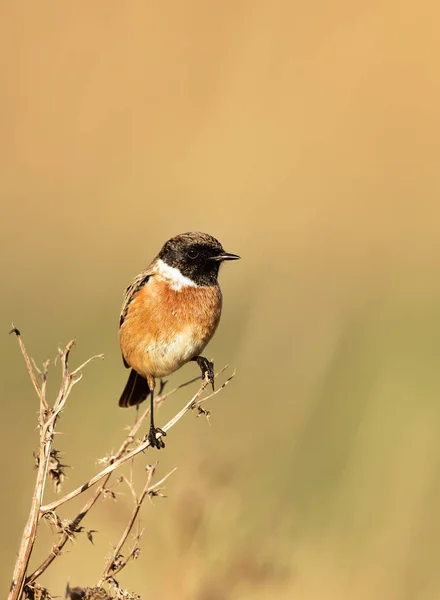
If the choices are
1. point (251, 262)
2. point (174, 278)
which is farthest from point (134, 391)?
point (251, 262)

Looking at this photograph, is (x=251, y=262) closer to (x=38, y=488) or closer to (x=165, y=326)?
(x=165, y=326)

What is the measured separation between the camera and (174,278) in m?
4.71

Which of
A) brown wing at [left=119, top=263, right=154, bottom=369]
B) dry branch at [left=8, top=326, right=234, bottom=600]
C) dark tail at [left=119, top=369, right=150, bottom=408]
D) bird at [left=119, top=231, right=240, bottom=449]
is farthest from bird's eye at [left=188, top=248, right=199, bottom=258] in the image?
dry branch at [left=8, top=326, right=234, bottom=600]

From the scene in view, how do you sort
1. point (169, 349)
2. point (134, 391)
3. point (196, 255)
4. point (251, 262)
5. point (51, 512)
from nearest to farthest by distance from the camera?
point (51, 512) < point (169, 349) < point (196, 255) < point (134, 391) < point (251, 262)

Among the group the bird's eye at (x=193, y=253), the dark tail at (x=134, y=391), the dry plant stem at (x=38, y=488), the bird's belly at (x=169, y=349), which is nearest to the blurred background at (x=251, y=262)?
the dark tail at (x=134, y=391)

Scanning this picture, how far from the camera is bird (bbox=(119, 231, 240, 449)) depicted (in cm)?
453

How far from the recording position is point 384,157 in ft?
32.2

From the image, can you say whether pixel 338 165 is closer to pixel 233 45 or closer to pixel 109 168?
pixel 233 45

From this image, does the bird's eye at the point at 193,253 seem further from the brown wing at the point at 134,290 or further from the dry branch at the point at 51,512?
the dry branch at the point at 51,512

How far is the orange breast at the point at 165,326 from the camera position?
452 centimetres

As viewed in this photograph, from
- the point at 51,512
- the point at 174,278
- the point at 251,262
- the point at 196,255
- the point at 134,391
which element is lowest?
the point at 134,391

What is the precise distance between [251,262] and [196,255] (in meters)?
2.71

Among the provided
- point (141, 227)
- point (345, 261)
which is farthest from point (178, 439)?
point (141, 227)

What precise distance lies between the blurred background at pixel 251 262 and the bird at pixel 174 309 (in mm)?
438
